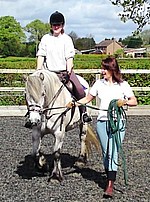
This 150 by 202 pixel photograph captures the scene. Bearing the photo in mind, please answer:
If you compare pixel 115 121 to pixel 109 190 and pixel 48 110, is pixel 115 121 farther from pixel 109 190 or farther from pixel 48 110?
pixel 48 110

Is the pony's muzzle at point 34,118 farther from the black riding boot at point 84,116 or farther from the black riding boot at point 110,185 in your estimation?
the black riding boot at point 84,116

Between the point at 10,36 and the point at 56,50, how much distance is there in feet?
356

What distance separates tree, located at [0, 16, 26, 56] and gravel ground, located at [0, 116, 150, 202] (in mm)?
81953

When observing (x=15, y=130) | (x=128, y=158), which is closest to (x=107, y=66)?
(x=128, y=158)

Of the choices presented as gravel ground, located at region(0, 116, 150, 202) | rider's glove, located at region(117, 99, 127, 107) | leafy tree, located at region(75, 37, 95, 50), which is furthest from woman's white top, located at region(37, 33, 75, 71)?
leafy tree, located at region(75, 37, 95, 50)

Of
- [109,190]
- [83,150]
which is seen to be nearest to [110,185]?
[109,190]

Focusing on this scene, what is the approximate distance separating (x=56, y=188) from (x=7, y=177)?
2.79 ft

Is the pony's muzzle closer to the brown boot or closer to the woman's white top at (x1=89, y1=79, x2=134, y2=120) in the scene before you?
the woman's white top at (x1=89, y1=79, x2=134, y2=120)

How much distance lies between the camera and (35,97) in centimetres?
505

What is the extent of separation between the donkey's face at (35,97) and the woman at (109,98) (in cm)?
60

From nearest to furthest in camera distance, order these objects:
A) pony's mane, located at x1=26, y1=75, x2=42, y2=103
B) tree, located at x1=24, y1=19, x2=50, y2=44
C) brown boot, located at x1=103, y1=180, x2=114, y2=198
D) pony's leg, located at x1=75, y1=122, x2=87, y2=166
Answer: brown boot, located at x1=103, y1=180, x2=114, y2=198
pony's mane, located at x1=26, y1=75, x2=42, y2=103
pony's leg, located at x1=75, y1=122, x2=87, y2=166
tree, located at x1=24, y1=19, x2=50, y2=44

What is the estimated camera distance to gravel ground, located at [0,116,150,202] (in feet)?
16.5

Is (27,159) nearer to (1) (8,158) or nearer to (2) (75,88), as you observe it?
(1) (8,158)

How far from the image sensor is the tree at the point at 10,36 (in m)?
93.1
